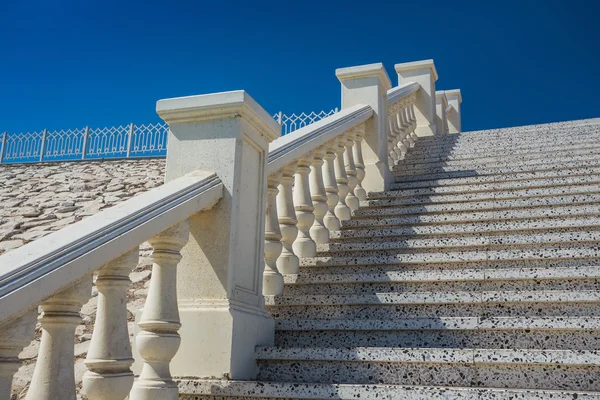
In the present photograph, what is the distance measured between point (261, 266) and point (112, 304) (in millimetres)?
1144

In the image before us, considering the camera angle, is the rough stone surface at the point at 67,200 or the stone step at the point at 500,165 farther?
the stone step at the point at 500,165

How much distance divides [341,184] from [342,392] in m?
2.73

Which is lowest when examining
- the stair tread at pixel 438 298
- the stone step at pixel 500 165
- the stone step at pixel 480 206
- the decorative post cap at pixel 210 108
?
the stair tread at pixel 438 298

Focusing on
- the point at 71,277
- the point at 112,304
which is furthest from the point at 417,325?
the point at 71,277

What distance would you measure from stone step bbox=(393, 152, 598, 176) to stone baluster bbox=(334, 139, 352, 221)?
1.75 m

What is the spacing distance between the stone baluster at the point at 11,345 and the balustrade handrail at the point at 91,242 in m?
0.04

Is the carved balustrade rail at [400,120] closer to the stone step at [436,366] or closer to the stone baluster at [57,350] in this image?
the stone step at [436,366]

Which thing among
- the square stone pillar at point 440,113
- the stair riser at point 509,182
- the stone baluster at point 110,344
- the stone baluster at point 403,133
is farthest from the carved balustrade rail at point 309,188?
the square stone pillar at point 440,113

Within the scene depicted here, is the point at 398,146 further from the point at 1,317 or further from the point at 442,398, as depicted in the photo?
the point at 1,317

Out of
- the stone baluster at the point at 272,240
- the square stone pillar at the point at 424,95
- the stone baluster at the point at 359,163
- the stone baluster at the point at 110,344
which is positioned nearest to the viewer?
the stone baluster at the point at 110,344

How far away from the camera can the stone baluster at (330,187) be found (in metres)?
4.86

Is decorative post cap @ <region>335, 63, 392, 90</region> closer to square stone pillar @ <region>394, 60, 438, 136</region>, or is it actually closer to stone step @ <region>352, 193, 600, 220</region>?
stone step @ <region>352, 193, 600, 220</region>

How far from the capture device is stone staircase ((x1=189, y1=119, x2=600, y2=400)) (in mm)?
2639

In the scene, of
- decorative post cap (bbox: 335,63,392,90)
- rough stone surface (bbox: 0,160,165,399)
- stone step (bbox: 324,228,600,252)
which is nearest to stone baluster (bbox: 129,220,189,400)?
rough stone surface (bbox: 0,160,165,399)
